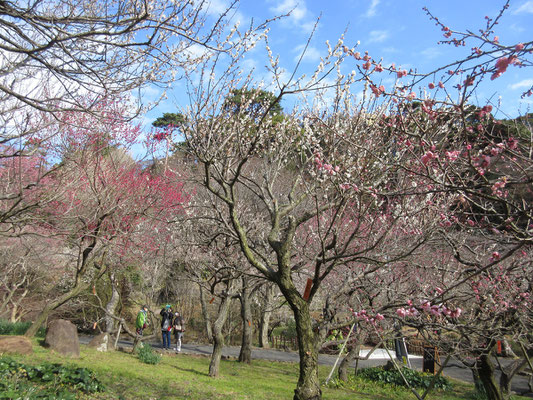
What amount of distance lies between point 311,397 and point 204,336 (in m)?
16.4

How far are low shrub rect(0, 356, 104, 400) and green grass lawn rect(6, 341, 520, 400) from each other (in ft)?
0.81

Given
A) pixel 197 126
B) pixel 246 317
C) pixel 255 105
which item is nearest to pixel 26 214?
pixel 197 126

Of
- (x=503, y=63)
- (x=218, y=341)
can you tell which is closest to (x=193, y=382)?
(x=218, y=341)

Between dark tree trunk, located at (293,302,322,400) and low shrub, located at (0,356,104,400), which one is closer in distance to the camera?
dark tree trunk, located at (293,302,322,400)

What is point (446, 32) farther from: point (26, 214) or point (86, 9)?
point (26, 214)

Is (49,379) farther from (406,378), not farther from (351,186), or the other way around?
(406,378)

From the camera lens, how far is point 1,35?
3416mm

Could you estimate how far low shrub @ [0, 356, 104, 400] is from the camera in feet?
17.9

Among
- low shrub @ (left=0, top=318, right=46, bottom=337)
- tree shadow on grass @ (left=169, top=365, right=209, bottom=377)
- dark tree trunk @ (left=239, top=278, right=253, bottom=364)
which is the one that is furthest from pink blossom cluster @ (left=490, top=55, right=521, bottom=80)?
low shrub @ (left=0, top=318, right=46, bottom=337)

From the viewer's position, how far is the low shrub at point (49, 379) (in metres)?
5.46

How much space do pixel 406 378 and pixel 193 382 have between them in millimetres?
5851

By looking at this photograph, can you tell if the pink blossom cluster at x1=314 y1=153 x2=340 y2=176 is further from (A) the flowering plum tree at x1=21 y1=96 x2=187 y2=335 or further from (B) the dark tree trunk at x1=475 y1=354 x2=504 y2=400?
(B) the dark tree trunk at x1=475 y1=354 x2=504 y2=400

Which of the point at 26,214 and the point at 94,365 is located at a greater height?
the point at 26,214

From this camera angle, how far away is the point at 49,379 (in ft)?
19.9
